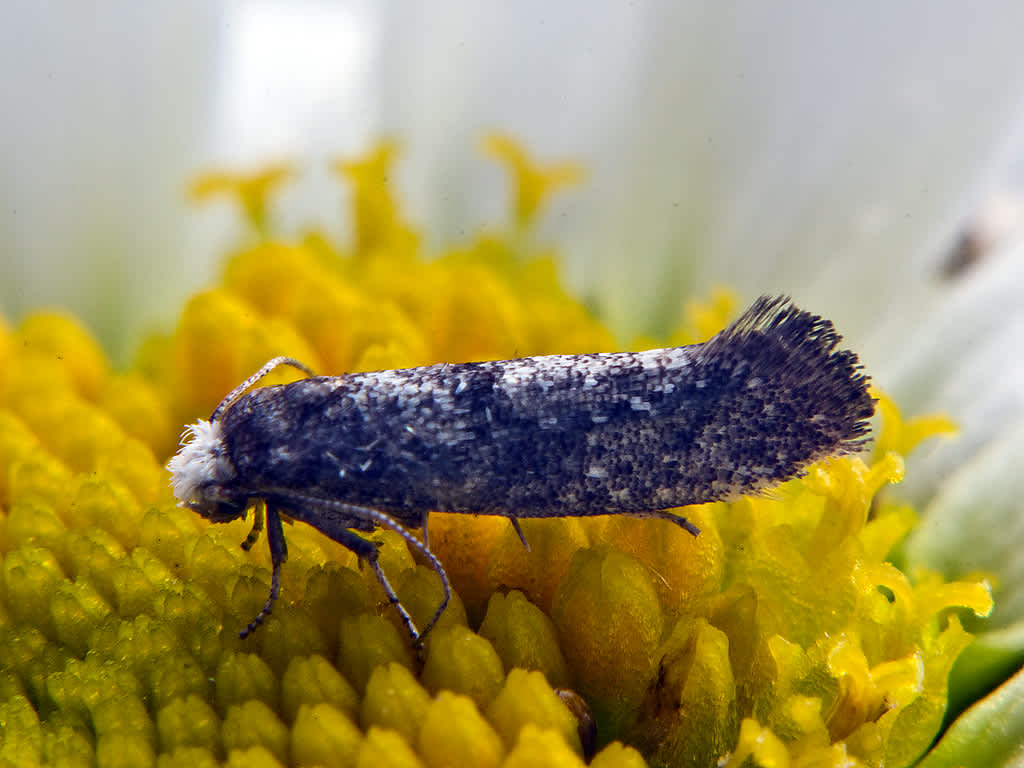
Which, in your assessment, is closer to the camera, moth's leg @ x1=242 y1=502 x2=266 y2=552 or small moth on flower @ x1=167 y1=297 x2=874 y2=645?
small moth on flower @ x1=167 y1=297 x2=874 y2=645

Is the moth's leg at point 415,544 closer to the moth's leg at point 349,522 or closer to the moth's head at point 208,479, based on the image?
the moth's leg at point 349,522

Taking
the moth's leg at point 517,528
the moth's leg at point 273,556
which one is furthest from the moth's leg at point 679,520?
the moth's leg at point 273,556

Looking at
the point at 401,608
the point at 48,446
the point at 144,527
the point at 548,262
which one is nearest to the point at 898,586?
the point at 401,608

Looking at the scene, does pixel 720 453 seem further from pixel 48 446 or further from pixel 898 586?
pixel 48 446

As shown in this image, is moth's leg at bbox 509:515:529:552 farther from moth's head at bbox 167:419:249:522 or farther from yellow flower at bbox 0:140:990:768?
moth's head at bbox 167:419:249:522

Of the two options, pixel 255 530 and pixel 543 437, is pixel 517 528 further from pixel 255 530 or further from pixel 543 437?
pixel 255 530

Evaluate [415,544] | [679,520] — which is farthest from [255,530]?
[679,520]

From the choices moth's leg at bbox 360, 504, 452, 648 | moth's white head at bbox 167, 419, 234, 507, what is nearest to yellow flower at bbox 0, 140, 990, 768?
moth's leg at bbox 360, 504, 452, 648
